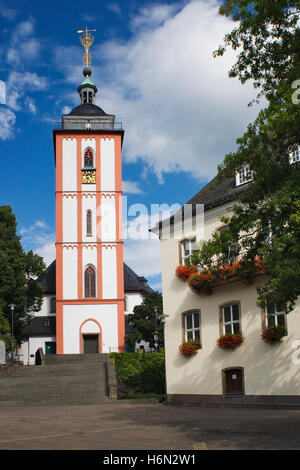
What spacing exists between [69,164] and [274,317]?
33197mm

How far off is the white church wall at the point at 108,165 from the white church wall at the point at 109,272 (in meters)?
5.81

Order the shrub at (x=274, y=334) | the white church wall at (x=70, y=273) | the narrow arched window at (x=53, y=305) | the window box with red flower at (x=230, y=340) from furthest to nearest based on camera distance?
1. the narrow arched window at (x=53, y=305)
2. the white church wall at (x=70, y=273)
3. the window box with red flower at (x=230, y=340)
4. the shrub at (x=274, y=334)

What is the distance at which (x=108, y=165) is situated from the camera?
167 feet

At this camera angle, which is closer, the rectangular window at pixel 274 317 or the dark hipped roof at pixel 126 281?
the rectangular window at pixel 274 317

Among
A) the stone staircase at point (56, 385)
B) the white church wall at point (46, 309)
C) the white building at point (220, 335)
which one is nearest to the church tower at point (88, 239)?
the stone staircase at point (56, 385)

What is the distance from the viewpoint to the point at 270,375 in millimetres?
20797

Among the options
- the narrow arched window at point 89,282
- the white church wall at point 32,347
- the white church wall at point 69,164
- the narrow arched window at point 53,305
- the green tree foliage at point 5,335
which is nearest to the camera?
the green tree foliage at point 5,335

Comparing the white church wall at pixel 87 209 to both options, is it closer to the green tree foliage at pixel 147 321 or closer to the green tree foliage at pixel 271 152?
the green tree foliage at pixel 147 321

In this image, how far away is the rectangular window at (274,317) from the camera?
20.7 meters

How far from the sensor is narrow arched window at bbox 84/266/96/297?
159ft

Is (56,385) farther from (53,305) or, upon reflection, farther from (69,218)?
(53,305)

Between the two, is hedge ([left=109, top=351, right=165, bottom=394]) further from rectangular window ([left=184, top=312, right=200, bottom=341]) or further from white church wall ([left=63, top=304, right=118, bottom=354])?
rectangular window ([left=184, top=312, right=200, bottom=341])

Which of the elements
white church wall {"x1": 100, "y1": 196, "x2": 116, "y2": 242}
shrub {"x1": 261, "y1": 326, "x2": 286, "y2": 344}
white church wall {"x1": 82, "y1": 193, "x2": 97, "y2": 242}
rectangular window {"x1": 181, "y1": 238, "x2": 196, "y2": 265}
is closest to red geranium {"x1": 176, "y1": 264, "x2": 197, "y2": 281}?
rectangular window {"x1": 181, "y1": 238, "x2": 196, "y2": 265}

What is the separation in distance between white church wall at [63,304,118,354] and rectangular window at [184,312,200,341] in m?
23.0
